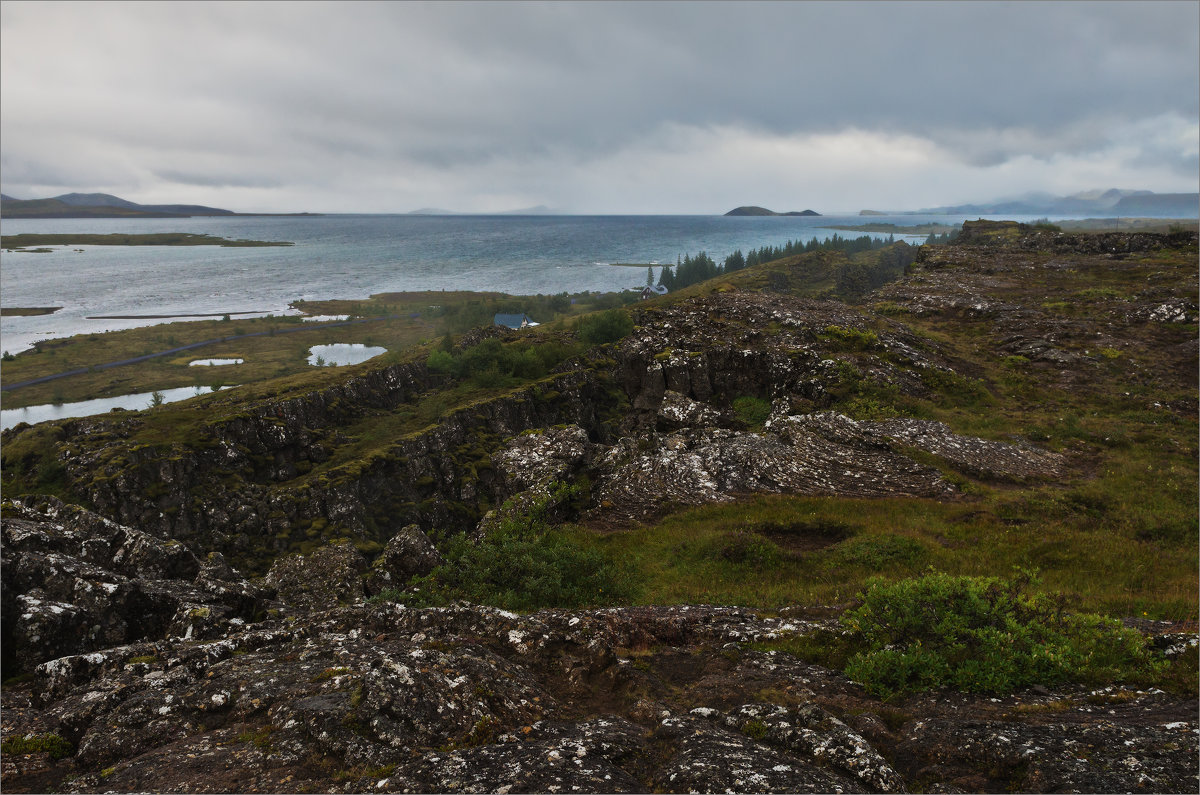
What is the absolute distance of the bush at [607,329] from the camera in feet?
204

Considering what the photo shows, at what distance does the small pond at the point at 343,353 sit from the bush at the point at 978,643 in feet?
357

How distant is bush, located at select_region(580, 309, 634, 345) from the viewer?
62188 mm

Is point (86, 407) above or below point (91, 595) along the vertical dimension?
below

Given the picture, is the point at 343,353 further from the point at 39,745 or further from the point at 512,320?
the point at 39,745

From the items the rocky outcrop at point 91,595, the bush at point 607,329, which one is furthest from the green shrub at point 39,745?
the bush at point 607,329

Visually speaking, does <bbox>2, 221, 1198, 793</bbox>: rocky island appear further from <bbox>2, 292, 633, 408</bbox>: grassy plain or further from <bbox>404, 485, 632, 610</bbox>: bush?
<bbox>2, 292, 633, 408</bbox>: grassy plain

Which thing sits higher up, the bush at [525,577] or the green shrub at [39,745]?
the green shrub at [39,745]

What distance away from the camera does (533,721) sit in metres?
8.82

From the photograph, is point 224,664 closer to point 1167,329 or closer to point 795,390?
point 795,390

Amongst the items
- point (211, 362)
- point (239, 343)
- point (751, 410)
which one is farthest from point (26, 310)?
point (751, 410)

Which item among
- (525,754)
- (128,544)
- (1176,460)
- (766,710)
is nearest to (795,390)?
(1176,460)

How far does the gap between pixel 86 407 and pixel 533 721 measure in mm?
108266

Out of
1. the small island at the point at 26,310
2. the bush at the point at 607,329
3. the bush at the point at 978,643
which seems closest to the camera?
the bush at the point at 978,643

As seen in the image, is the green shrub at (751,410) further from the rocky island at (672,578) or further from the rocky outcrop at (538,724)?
the rocky outcrop at (538,724)
